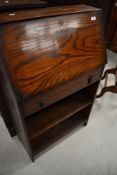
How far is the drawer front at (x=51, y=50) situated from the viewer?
68 centimetres

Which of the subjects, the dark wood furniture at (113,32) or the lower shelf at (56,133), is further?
the dark wood furniture at (113,32)

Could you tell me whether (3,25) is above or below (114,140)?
above

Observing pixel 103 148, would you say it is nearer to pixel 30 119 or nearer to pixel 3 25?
pixel 30 119

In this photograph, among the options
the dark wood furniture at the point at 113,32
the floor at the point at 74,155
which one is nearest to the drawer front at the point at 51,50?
the floor at the point at 74,155

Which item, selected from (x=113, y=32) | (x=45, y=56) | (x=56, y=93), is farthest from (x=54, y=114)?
(x=113, y=32)

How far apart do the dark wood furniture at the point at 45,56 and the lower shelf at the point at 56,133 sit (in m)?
0.10

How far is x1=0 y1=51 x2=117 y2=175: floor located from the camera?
1.20 m

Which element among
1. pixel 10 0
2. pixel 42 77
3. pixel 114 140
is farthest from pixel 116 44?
pixel 42 77

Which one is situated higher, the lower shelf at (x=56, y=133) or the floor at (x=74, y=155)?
the lower shelf at (x=56, y=133)

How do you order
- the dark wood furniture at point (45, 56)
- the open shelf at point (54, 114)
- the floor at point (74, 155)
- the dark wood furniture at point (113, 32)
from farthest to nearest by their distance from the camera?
the dark wood furniture at point (113, 32) < the floor at point (74, 155) < the open shelf at point (54, 114) < the dark wood furniture at point (45, 56)

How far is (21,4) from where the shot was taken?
36.9 inches

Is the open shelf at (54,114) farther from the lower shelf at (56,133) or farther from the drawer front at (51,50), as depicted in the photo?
the drawer front at (51,50)

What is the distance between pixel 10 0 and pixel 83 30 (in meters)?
0.61

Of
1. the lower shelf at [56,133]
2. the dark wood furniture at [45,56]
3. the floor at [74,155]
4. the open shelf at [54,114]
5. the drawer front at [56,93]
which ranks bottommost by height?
the floor at [74,155]
